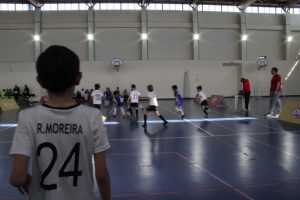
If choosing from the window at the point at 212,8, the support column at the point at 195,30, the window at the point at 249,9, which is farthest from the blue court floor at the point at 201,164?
the window at the point at 249,9

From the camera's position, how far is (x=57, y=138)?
176 cm

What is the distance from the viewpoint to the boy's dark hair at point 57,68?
1695 millimetres

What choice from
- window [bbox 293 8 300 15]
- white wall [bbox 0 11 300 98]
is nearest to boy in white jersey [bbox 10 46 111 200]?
white wall [bbox 0 11 300 98]

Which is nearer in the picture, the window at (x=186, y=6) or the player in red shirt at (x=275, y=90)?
the player in red shirt at (x=275, y=90)

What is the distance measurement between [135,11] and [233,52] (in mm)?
11133

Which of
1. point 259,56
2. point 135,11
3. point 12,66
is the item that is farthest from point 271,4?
point 12,66

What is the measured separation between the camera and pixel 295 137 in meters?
10.1

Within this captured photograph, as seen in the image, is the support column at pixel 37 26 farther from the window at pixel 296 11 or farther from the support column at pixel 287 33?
the window at pixel 296 11

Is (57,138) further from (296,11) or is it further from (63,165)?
(296,11)

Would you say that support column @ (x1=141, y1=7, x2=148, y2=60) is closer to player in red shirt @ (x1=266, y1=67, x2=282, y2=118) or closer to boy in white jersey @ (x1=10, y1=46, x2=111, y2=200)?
player in red shirt @ (x1=266, y1=67, x2=282, y2=118)

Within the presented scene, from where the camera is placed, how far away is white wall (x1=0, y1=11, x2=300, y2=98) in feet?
108

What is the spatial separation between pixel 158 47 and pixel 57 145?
1299 inches

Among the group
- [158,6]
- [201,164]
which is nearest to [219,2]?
[158,6]

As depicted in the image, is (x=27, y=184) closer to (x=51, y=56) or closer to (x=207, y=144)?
(x=51, y=56)
